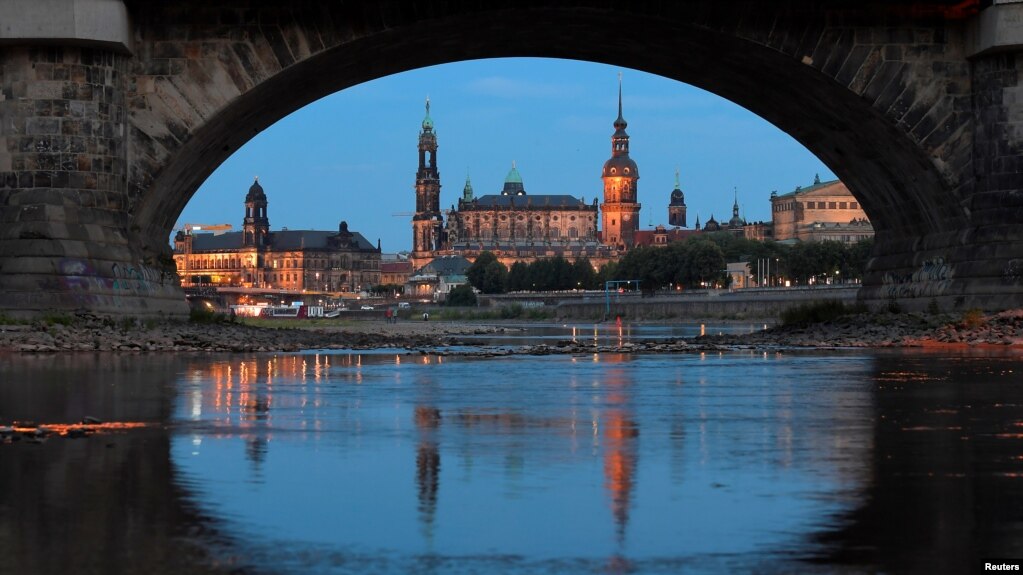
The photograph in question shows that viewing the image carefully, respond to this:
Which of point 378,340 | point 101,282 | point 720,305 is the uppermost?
point 720,305

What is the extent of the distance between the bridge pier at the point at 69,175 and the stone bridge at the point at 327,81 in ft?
0.14

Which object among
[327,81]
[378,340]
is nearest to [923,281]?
[378,340]

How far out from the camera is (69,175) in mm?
37594

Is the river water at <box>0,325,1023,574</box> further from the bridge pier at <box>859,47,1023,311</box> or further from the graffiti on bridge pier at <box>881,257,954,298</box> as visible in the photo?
the graffiti on bridge pier at <box>881,257,954,298</box>

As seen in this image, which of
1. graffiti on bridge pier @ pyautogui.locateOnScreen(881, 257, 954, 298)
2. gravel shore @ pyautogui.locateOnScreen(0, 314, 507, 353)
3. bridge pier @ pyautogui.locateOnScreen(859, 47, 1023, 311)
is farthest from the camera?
graffiti on bridge pier @ pyautogui.locateOnScreen(881, 257, 954, 298)

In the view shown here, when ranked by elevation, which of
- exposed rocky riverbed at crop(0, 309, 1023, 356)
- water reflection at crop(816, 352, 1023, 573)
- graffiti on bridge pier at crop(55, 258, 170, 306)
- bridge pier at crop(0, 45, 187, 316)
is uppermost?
bridge pier at crop(0, 45, 187, 316)

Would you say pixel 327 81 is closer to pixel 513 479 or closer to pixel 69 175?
pixel 69 175

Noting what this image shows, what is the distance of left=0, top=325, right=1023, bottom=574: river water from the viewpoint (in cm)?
754

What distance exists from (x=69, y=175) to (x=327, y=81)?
881 centimetres

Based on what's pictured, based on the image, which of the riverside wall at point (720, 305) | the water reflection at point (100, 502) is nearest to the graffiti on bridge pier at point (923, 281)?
the water reflection at point (100, 502)

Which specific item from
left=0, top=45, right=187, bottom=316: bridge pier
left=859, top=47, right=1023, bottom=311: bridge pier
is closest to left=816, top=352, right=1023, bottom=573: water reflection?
left=859, top=47, right=1023, bottom=311: bridge pier

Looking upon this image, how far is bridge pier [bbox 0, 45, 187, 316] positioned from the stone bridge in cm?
4

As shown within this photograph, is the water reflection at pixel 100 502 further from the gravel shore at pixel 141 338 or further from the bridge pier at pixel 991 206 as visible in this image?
the bridge pier at pixel 991 206

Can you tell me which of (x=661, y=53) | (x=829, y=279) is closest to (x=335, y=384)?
(x=661, y=53)
